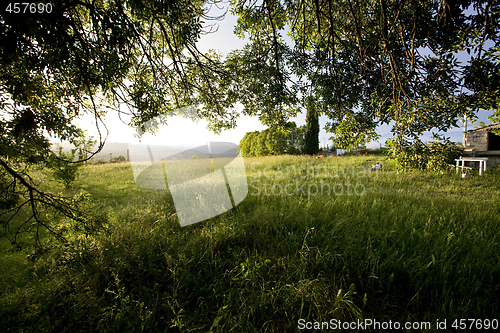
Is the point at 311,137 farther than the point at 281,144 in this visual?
No

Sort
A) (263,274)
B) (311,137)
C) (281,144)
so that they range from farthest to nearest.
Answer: (281,144) → (311,137) → (263,274)

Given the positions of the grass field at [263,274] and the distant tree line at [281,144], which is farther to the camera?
the distant tree line at [281,144]

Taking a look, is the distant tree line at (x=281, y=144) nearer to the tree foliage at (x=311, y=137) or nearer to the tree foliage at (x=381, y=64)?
the tree foliage at (x=311, y=137)

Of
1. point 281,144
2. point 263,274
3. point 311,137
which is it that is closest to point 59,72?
point 263,274

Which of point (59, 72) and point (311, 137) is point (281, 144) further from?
point (59, 72)

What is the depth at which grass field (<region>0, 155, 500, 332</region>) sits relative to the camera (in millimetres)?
1939

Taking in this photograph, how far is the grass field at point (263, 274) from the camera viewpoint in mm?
1939

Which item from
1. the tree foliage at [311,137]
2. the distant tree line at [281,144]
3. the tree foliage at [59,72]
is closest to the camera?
the tree foliage at [59,72]

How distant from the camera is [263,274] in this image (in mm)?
2445

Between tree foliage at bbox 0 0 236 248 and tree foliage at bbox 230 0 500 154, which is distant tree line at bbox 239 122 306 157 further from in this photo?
tree foliage at bbox 0 0 236 248

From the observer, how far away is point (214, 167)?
809 cm

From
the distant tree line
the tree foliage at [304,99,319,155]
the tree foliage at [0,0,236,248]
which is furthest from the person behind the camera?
the distant tree line

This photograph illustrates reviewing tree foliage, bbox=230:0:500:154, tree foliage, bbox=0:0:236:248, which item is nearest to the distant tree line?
tree foliage, bbox=230:0:500:154

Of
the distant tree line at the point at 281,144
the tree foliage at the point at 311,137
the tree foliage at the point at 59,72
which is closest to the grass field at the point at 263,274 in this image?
the tree foliage at the point at 59,72
